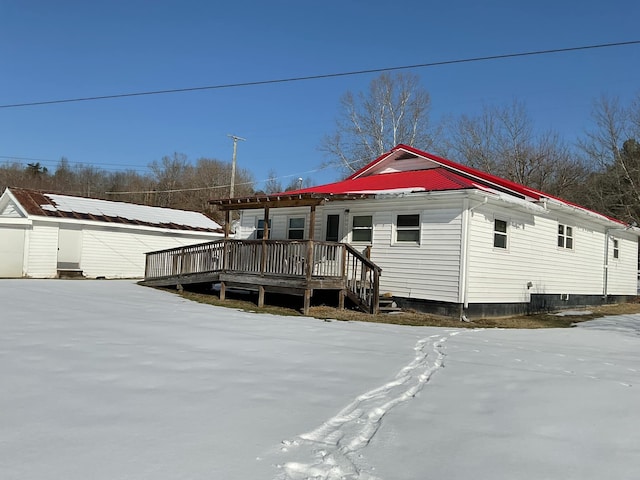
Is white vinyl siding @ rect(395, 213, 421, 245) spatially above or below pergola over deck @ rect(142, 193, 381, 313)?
above

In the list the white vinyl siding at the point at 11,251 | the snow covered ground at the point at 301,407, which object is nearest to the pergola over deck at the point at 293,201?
the snow covered ground at the point at 301,407

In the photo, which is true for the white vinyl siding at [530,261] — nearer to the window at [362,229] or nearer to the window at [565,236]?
the window at [565,236]

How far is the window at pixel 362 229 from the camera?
14381 mm

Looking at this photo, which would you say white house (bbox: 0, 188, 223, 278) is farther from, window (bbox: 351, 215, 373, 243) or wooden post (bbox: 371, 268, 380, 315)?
wooden post (bbox: 371, 268, 380, 315)

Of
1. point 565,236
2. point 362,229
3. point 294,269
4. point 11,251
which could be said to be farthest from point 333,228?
point 11,251

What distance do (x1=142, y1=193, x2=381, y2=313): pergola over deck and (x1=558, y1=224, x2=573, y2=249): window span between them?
7087 millimetres

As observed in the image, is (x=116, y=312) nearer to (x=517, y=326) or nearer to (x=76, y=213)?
(x=517, y=326)

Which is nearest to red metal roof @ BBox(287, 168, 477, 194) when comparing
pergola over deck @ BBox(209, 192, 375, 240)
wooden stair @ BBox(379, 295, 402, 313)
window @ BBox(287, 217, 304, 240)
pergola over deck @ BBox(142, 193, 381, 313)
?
window @ BBox(287, 217, 304, 240)

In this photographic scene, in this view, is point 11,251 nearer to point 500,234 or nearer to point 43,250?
point 43,250

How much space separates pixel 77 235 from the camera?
21547mm

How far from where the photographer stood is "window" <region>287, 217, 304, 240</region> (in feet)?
53.0

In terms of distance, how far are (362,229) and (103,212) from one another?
14080 mm

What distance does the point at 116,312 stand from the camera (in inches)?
402

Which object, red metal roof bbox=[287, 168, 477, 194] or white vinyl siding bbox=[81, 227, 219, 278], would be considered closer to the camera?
red metal roof bbox=[287, 168, 477, 194]
